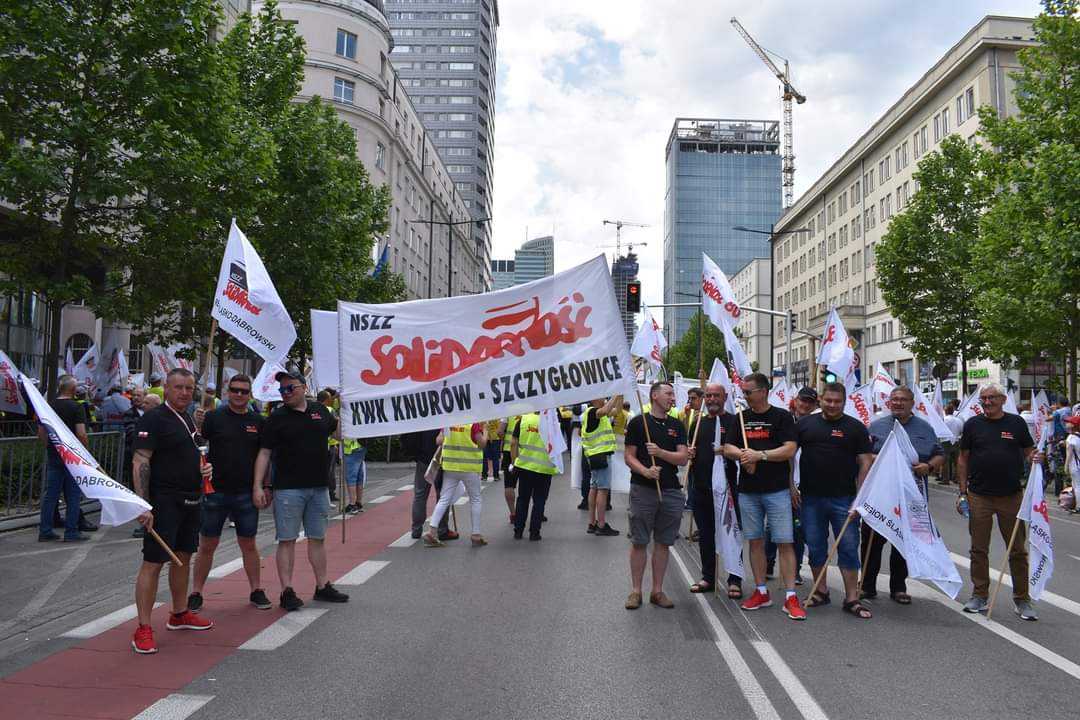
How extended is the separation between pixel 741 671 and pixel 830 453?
2.56 m

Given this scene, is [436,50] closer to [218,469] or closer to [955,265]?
[955,265]

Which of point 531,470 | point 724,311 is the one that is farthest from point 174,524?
point 724,311

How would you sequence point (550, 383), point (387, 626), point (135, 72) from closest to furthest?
point (387, 626) < point (550, 383) < point (135, 72)

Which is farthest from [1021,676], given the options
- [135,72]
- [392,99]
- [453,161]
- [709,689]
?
[453,161]

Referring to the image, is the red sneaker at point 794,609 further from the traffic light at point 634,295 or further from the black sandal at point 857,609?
the traffic light at point 634,295

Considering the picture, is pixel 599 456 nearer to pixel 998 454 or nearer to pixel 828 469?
pixel 828 469

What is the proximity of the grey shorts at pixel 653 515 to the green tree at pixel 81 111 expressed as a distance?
400 inches

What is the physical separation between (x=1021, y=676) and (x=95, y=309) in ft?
47.8

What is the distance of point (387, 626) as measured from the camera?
21.0 ft

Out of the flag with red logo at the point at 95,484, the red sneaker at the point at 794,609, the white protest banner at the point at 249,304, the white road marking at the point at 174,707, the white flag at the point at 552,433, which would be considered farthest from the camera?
the white flag at the point at 552,433

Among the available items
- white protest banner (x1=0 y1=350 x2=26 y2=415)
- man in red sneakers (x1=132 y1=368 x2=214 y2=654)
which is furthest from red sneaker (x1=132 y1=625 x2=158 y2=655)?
white protest banner (x1=0 y1=350 x2=26 y2=415)

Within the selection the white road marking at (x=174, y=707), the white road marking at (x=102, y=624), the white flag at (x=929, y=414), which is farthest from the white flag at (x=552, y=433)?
the white road marking at (x=174, y=707)

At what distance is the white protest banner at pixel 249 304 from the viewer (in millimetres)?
8867

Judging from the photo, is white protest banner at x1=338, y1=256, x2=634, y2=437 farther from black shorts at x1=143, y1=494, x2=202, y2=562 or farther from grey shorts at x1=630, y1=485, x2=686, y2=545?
black shorts at x1=143, y1=494, x2=202, y2=562
